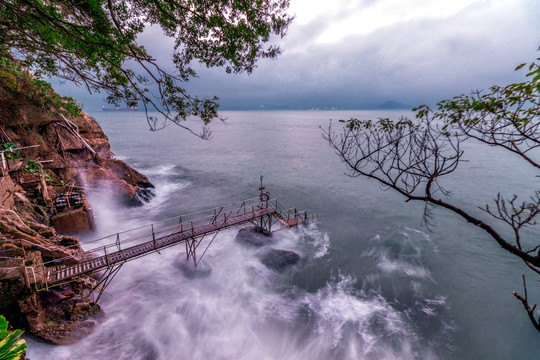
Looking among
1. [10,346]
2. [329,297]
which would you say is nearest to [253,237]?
[329,297]

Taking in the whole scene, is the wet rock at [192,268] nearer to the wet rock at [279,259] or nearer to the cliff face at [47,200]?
the wet rock at [279,259]

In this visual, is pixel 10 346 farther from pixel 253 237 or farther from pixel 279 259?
pixel 253 237

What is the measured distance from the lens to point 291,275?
1828 cm

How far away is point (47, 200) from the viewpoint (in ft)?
55.8

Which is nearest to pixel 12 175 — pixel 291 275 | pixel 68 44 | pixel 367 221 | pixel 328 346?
pixel 68 44

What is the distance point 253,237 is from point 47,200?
16130 mm

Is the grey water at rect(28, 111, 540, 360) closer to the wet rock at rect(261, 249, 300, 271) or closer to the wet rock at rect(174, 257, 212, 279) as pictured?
the wet rock at rect(174, 257, 212, 279)

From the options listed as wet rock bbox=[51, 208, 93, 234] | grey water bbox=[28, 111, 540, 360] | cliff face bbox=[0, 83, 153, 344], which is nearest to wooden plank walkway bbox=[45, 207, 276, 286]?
cliff face bbox=[0, 83, 153, 344]

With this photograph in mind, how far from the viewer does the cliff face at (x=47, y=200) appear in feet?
33.3

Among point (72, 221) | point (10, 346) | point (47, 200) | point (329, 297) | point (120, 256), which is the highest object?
point (10, 346)

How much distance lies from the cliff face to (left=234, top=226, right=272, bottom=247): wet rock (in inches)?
457

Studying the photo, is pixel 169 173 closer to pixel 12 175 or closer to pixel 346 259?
pixel 12 175

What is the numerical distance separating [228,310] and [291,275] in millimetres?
5635

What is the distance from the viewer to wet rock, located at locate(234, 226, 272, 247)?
2167 centimetres
